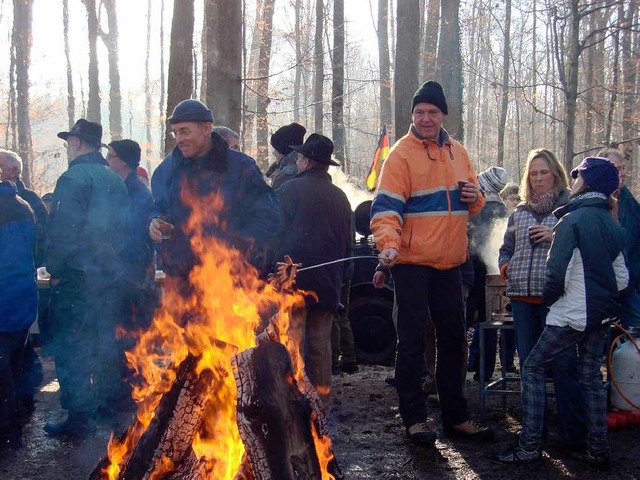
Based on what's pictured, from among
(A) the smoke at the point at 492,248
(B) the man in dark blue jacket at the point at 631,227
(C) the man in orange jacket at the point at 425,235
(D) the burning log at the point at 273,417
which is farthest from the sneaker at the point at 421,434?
(A) the smoke at the point at 492,248

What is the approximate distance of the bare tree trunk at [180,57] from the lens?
9891mm

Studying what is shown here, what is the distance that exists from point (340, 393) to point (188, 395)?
3.56 meters

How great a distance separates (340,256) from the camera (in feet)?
20.1

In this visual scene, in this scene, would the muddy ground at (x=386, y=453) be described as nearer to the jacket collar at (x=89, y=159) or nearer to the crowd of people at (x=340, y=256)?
the crowd of people at (x=340, y=256)

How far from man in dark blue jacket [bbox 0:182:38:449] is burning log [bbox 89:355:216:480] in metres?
2.16

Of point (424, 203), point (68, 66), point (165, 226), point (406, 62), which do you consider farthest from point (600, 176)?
point (68, 66)

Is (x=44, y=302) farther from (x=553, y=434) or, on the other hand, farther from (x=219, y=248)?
(x=553, y=434)

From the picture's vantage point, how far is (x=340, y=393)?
711 cm

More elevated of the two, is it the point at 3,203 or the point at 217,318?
the point at 3,203

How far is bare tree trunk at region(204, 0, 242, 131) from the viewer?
8984mm

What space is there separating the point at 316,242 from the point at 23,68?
22.3m

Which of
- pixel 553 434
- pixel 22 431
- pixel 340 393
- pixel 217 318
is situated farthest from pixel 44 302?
pixel 553 434

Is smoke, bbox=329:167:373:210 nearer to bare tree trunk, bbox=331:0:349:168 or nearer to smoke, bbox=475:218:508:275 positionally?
smoke, bbox=475:218:508:275

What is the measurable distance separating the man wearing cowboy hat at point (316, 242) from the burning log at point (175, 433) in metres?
2.09
